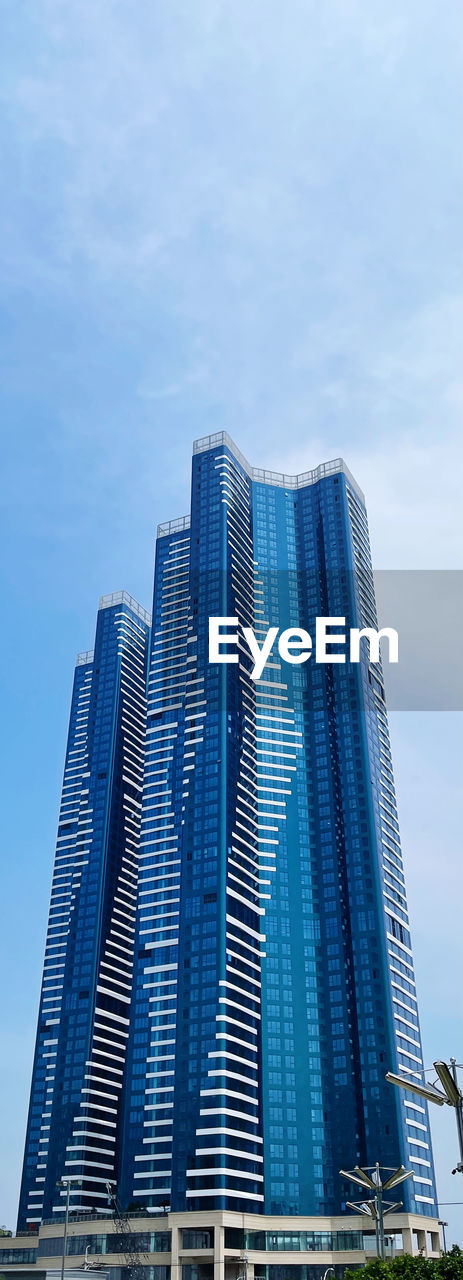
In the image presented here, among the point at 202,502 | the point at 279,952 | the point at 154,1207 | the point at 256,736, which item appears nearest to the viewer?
the point at 154,1207

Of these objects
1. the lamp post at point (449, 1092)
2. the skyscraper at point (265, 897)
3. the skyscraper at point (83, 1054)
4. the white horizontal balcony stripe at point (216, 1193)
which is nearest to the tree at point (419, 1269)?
the lamp post at point (449, 1092)

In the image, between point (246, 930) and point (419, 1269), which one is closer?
point (419, 1269)

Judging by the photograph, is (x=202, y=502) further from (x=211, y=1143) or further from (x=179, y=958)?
(x=211, y=1143)

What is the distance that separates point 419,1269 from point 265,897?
11607cm

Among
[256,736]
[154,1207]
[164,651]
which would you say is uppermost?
[164,651]

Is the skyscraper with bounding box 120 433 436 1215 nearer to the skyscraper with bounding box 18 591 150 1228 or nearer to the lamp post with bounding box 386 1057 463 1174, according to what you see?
the skyscraper with bounding box 18 591 150 1228

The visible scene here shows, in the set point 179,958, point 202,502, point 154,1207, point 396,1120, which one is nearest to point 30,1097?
point 154,1207

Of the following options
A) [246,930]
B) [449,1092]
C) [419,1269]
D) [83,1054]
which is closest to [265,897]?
[246,930]

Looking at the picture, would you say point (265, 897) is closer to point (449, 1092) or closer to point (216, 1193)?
point (216, 1193)

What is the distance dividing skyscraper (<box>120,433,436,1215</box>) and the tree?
3633 inches

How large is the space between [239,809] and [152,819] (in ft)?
75.6

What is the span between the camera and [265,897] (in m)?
158

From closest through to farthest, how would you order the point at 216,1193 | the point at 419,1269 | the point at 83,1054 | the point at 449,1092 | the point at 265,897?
the point at 449,1092 → the point at 419,1269 → the point at 216,1193 → the point at 265,897 → the point at 83,1054

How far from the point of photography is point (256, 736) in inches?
6747
